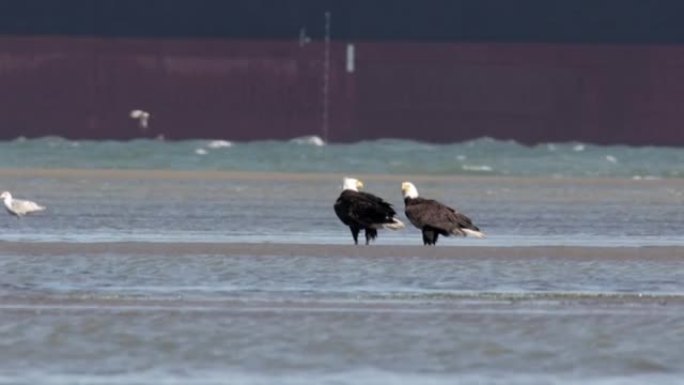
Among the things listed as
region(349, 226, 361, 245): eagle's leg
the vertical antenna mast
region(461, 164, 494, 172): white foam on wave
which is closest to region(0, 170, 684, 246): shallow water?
region(349, 226, 361, 245): eagle's leg

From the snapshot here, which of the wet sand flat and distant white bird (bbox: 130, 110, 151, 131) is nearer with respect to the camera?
the wet sand flat

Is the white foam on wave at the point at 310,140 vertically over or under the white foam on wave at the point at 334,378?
under

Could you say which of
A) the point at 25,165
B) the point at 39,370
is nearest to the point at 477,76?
the point at 25,165

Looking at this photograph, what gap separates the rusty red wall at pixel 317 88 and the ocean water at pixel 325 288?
276 inches

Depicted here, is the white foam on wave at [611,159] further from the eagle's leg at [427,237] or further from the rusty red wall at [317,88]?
the eagle's leg at [427,237]

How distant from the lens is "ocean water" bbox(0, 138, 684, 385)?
42.5 feet

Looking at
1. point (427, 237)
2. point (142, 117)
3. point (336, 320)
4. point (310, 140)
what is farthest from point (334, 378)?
point (142, 117)

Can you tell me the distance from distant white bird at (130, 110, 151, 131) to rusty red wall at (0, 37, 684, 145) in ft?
0.30

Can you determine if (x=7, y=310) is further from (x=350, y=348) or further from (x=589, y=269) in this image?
(x=589, y=269)

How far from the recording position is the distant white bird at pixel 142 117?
42.7 metres

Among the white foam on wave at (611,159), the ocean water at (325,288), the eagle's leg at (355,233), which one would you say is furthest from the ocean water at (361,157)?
the eagle's leg at (355,233)

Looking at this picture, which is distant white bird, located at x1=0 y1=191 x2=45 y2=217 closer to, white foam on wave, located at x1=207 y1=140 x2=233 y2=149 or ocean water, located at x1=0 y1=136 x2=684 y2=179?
ocean water, located at x1=0 y1=136 x2=684 y2=179

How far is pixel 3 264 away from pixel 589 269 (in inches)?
194

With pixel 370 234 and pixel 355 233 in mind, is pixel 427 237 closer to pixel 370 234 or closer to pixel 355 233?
pixel 370 234
